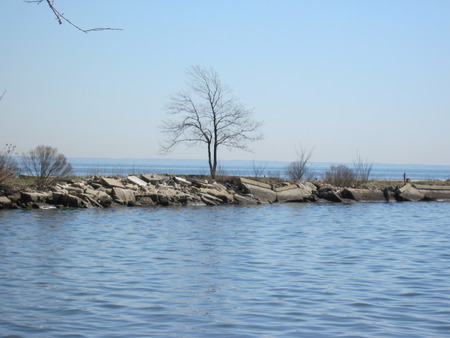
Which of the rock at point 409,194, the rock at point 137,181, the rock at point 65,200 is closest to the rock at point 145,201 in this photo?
the rock at point 137,181

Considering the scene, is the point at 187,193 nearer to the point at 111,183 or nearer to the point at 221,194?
the point at 221,194

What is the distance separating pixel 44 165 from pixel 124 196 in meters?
4.41

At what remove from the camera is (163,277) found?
13.9m

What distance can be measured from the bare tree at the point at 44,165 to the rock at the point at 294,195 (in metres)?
12.6

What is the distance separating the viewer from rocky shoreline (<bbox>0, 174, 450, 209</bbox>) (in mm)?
28922

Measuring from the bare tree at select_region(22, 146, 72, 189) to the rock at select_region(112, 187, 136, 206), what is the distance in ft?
11.4

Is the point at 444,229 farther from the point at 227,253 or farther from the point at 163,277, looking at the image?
the point at 163,277

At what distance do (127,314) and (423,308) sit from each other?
5.25 m

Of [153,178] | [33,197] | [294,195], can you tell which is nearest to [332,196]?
[294,195]

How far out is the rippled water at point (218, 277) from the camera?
10.0m

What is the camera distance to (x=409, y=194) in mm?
40125

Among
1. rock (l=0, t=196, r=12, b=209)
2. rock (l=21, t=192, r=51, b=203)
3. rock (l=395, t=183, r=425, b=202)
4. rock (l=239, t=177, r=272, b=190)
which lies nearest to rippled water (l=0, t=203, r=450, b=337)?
rock (l=0, t=196, r=12, b=209)

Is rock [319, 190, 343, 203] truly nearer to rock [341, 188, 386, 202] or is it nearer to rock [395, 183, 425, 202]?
rock [341, 188, 386, 202]

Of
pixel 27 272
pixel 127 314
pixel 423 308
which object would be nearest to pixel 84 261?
pixel 27 272
